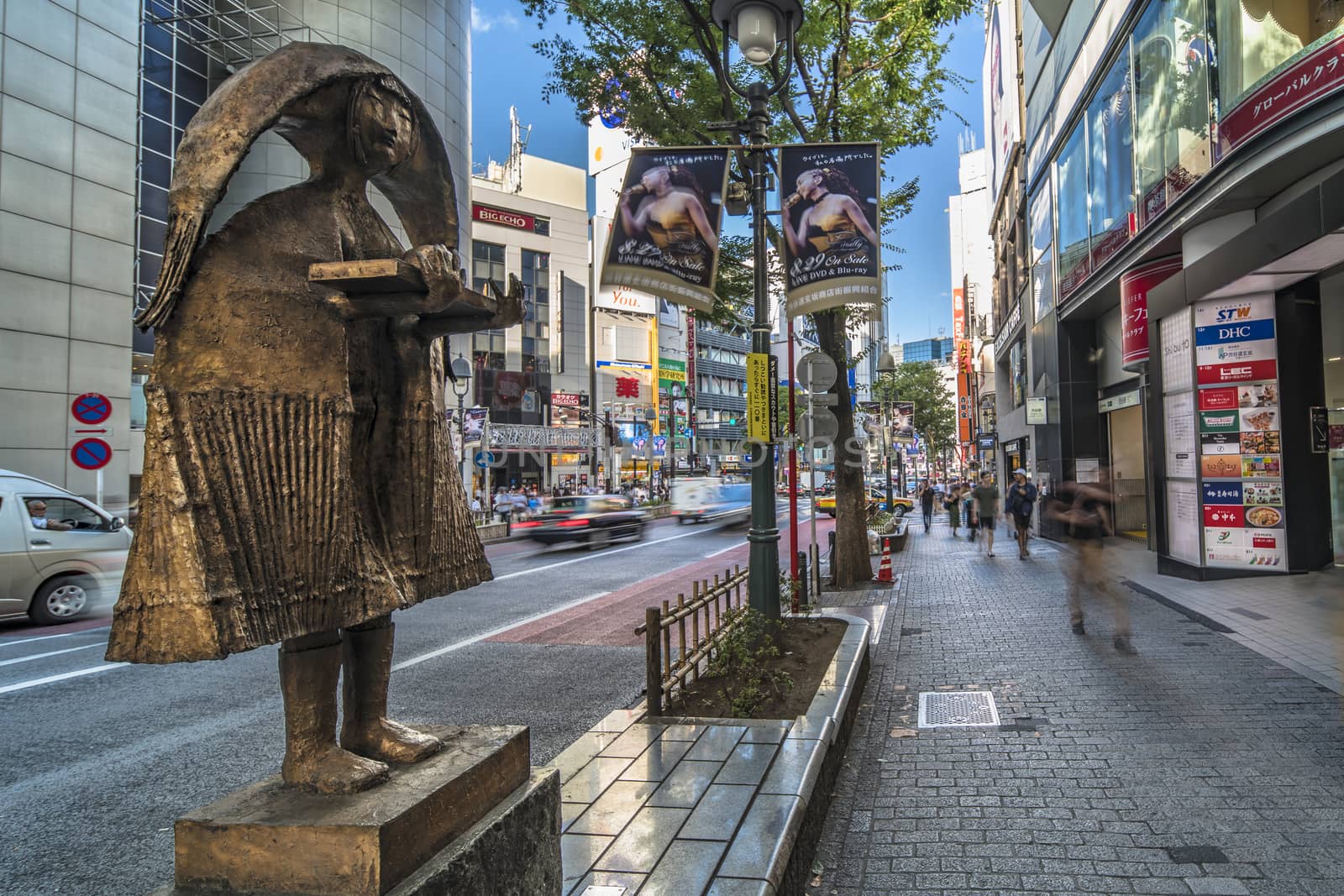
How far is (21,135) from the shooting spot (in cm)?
1911

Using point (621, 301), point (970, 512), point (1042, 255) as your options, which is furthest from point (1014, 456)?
point (621, 301)

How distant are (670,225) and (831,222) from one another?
5.42 ft

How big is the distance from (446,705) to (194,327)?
556 centimetres

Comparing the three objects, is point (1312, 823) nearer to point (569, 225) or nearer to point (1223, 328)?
point (1223, 328)

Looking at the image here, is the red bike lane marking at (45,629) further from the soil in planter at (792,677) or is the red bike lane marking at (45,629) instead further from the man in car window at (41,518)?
the soil in planter at (792,677)

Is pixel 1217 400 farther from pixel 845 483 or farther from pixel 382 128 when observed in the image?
pixel 382 128

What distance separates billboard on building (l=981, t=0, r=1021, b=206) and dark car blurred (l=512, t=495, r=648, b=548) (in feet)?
66.9

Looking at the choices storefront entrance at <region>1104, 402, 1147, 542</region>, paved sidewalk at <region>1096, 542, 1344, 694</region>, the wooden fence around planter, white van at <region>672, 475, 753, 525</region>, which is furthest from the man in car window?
white van at <region>672, 475, 753, 525</region>

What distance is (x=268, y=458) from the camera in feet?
6.57

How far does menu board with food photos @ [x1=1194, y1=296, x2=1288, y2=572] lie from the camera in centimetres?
1174

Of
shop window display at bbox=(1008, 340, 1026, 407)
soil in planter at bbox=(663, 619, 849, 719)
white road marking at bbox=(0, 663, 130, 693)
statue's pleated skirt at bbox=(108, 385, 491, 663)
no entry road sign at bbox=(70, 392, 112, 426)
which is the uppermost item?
shop window display at bbox=(1008, 340, 1026, 407)

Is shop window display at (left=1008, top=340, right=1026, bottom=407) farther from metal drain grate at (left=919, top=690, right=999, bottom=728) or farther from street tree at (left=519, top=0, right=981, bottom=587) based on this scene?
metal drain grate at (left=919, top=690, right=999, bottom=728)

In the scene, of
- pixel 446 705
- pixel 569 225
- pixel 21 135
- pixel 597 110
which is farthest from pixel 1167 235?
pixel 569 225

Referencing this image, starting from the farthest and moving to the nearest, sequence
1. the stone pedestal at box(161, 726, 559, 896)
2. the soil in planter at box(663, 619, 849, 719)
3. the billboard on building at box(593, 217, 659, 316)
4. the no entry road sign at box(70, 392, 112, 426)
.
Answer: the billboard on building at box(593, 217, 659, 316) < the no entry road sign at box(70, 392, 112, 426) < the soil in planter at box(663, 619, 849, 719) < the stone pedestal at box(161, 726, 559, 896)
